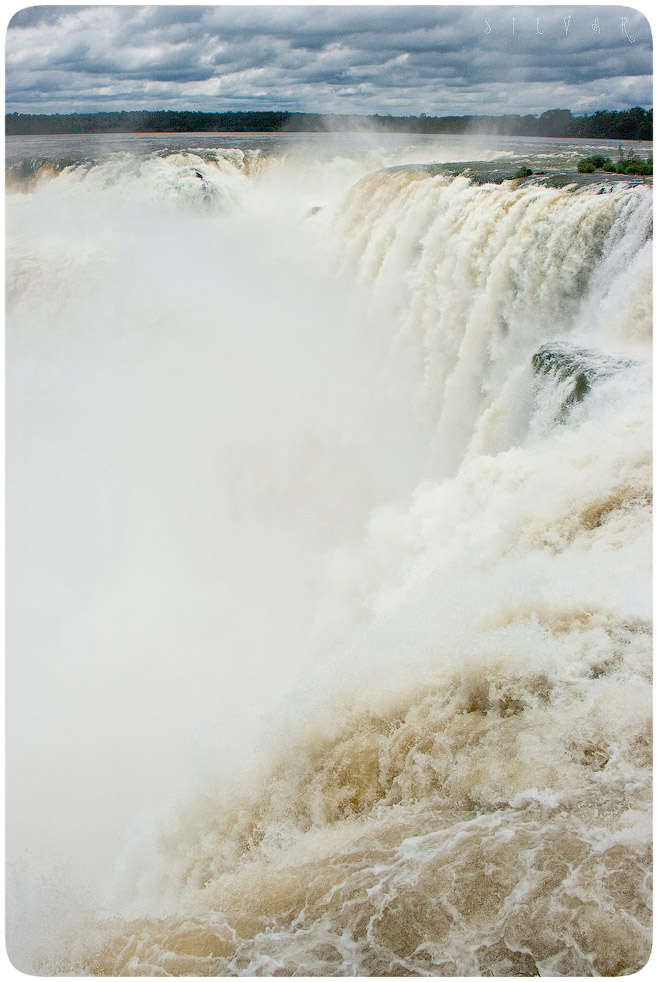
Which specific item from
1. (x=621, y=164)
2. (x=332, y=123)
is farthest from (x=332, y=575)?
(x=621, y=164)

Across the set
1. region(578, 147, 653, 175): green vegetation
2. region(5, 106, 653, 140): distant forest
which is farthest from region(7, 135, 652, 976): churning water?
region(5, 106, 653, 140): distant forest

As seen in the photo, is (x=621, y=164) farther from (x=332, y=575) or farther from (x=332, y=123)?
(x=332, y=575)

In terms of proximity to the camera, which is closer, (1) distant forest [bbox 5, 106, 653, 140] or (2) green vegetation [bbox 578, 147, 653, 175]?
(1) distant forest [bbox 5, 106, 653, 140]

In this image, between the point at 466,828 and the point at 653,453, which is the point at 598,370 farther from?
the point at 466,828

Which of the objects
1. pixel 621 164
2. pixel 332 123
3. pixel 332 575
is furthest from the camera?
pixel 332 575

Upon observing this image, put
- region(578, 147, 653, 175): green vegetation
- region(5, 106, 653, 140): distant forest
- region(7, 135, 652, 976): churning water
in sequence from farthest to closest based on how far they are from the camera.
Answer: region(578, 147, 653, 175): green vegetation → region(5, 106, 653, 140): distant forest → region(7, 135, 652, 976): churning water

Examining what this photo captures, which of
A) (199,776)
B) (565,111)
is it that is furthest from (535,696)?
(565,111)

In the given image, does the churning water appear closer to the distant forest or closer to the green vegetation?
the green vegetation
